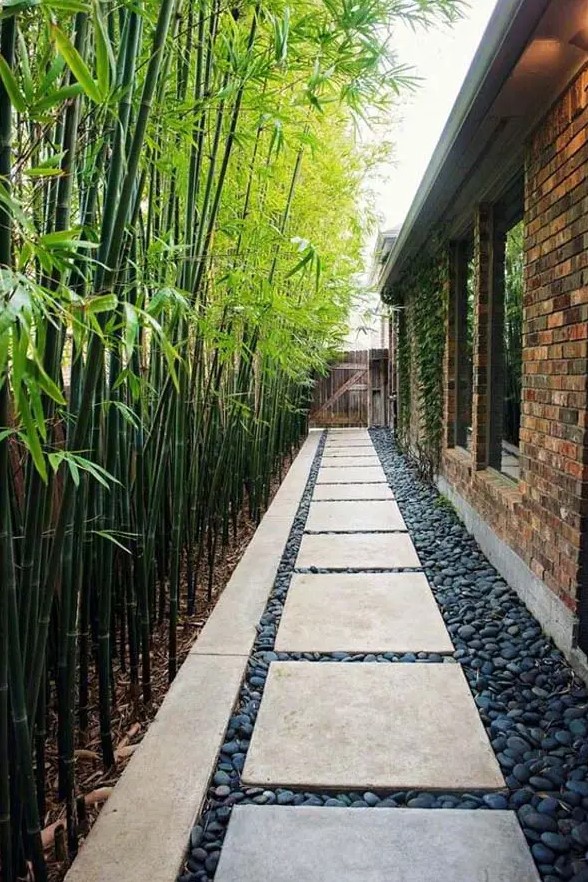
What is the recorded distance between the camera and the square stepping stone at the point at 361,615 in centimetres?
204

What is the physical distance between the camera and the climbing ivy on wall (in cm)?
439

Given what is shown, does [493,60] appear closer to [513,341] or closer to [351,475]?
[513,341]

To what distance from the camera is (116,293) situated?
4.63 feet

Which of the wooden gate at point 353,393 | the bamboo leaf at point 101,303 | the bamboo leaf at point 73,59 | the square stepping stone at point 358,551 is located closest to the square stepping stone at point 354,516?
the square stepping stone at point 358,551

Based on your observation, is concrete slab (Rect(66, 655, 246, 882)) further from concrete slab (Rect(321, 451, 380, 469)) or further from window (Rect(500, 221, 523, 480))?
concrete slab (Rect(321, 451, 380, 469))

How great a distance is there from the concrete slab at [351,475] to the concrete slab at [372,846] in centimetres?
386

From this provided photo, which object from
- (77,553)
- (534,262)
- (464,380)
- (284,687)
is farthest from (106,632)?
(464,380)

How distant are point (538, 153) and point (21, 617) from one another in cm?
228

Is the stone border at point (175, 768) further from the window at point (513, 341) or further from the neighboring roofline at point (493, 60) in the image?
the window at point (513, 341)

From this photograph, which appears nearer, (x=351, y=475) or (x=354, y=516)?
(x=354, y=516)

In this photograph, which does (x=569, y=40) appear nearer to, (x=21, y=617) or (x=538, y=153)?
(x=538, y=153)

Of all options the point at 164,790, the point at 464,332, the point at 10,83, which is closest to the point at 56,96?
the point at 10,83

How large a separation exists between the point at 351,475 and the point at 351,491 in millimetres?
738

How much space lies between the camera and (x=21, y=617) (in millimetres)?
1097
